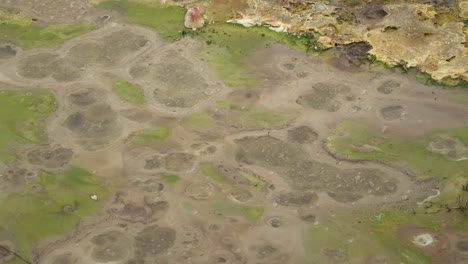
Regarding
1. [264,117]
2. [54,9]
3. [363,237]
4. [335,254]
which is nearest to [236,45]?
[264,117]

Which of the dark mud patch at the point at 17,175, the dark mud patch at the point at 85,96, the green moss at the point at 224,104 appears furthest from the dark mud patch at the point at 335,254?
the dark mud patch at the point at 85,96

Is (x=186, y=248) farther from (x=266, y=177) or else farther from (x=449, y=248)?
(x=449, y=248)

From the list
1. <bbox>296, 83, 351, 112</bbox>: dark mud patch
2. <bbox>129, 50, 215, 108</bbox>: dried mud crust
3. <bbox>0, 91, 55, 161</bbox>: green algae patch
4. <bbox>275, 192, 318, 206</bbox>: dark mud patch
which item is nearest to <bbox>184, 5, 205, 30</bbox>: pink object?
<bbox>129, 50, 215, 108</bbox>: dried mud crust

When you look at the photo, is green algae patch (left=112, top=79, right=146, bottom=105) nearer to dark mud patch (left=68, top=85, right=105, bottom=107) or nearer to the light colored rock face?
dark mud patch (left=68, top=85, right=105, bottom=107)

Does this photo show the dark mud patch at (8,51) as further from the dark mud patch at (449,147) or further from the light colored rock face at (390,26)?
the dark mud patch at (449,147)

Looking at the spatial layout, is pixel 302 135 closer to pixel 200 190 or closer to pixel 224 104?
pixel 224 104

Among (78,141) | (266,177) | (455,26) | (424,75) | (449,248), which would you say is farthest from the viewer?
(455,26)

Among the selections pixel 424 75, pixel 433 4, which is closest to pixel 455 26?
pixel 433 4
